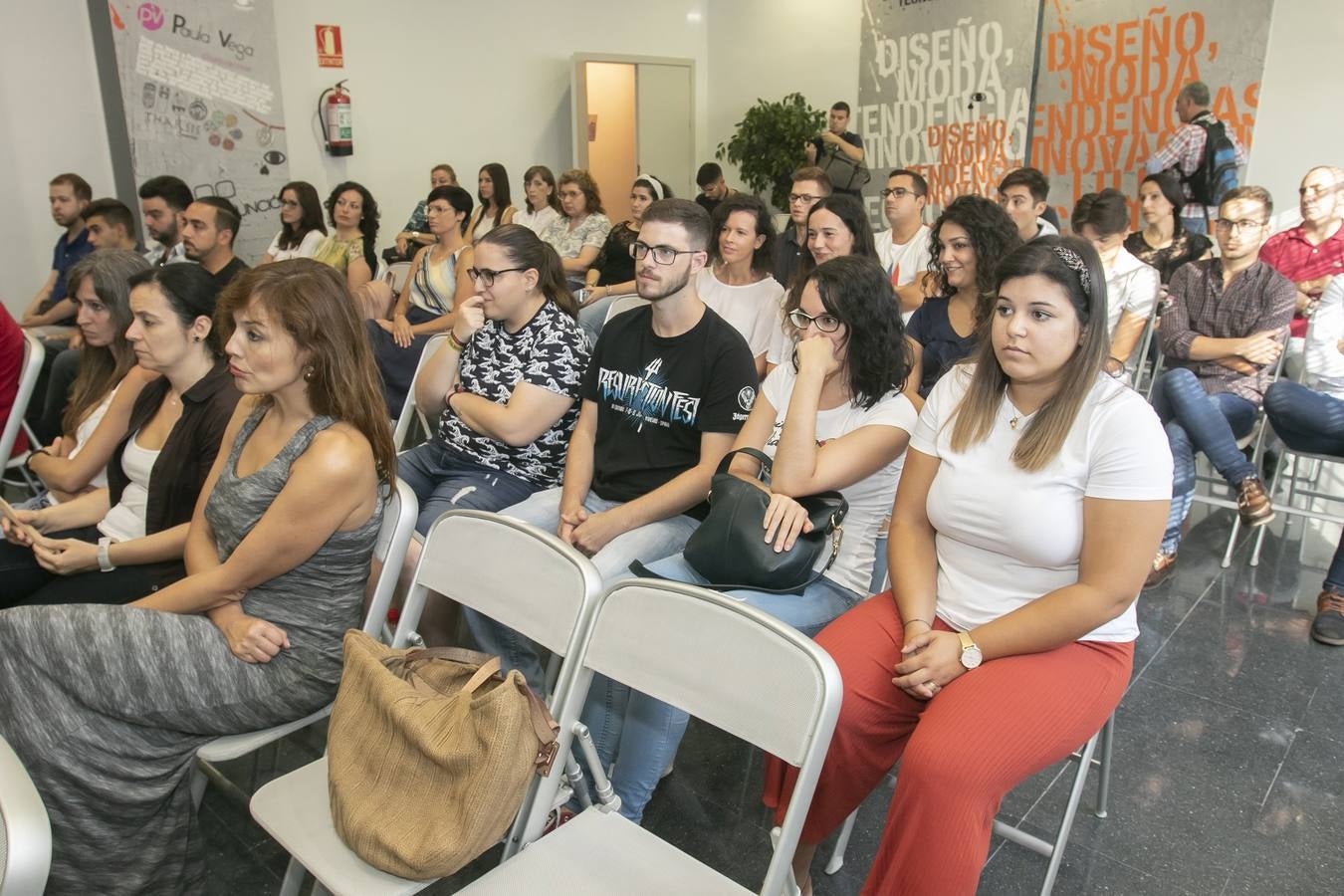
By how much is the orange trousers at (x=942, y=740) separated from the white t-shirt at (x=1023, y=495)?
4.2 inches

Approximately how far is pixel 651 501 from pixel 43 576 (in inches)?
59.9

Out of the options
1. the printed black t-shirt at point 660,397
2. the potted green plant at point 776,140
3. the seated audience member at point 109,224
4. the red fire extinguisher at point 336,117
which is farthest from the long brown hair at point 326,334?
the potted green plant at point 776,140

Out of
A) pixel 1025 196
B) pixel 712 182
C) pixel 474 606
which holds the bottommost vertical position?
pixel 474 606

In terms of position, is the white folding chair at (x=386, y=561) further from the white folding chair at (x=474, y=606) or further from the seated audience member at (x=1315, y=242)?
the seated audience member at (x=1315, y=242)

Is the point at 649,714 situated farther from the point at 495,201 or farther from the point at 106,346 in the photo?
the point at 495,201

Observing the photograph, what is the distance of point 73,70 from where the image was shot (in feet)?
21.1

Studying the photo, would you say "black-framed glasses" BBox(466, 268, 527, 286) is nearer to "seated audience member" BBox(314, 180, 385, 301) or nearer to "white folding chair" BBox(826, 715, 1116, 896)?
"white folding chair" BBox(826, 715, 1116, 896)

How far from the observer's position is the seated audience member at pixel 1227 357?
341cm

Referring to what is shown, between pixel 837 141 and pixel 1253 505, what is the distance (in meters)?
5.23

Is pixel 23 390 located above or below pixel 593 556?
above

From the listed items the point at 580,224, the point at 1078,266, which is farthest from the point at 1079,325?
the point at 580,224

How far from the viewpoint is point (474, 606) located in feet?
5.66

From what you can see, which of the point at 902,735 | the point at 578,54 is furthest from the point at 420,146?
the point at 902,735

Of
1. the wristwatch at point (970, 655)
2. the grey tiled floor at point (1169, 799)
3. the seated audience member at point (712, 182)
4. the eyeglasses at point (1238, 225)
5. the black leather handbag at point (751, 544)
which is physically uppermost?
the seated audience member at point (712, 182)
